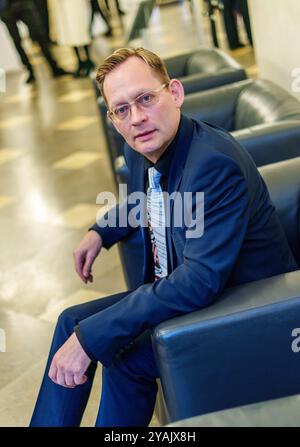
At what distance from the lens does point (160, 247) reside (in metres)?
1.74

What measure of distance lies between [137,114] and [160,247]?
357 millimetres

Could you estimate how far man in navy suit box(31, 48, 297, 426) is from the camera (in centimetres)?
148

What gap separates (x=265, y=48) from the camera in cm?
341

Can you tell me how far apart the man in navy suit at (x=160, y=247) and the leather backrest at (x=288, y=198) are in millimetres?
206

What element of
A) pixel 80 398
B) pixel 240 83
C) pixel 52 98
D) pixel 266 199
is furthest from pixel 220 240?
pixel 52 98

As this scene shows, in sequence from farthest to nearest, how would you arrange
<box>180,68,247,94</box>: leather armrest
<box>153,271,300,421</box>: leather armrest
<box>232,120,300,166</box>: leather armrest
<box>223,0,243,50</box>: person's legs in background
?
<box>223,0,243,50</box>: person's legs in background < <box>180,68,247,94</box>: leather armrest < <box>232,120,300,166</box>: leather armrest < <box>153,271,300,421</box>: leather armrest

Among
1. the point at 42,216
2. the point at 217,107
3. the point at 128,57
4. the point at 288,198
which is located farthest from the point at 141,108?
the point at 42,216

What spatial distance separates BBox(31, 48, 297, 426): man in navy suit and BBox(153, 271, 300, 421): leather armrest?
2.7 inches

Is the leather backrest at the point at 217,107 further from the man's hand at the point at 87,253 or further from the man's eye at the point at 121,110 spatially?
the man's eye at the point at 121,110

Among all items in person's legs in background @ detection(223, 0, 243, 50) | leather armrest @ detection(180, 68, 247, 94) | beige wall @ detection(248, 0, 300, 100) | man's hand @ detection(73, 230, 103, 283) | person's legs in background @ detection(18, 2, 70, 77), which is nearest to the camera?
man's hand @ detection(73, 230, 103, 283)

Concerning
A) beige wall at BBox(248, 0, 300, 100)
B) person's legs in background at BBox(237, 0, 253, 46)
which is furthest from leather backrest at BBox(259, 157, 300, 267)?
person's legs in background at BBox(237, 0, 253, 46)

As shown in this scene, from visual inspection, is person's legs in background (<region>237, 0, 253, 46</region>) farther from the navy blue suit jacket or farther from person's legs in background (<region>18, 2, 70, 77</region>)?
the navy blue suit jacket

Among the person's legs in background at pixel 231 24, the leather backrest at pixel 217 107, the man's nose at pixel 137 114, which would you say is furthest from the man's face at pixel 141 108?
the person's legs in background at pixel 231 24

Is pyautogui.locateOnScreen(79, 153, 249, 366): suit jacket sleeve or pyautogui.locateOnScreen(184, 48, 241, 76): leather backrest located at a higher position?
pyautogui.locateOnScreen(79, 153, 249, 366): suit jacket sleeve
